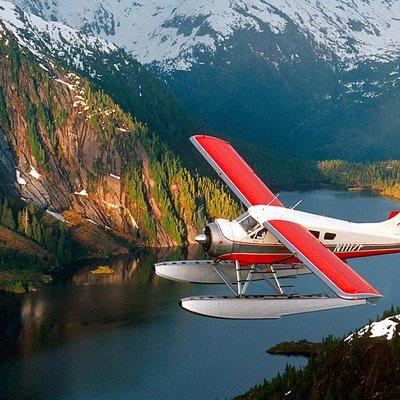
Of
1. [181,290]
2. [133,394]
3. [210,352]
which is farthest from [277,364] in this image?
[181,290]

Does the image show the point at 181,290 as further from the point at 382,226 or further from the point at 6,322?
the point at 382,226

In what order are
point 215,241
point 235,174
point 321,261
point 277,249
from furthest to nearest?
point 235,174 → point 277,249 → point 215,241 → point 321,261

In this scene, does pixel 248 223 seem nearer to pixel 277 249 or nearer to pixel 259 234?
pixel 259 234

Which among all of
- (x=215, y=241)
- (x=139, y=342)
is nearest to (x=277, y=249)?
(x=215, y=241)

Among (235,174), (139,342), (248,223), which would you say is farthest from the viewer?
(139,342)

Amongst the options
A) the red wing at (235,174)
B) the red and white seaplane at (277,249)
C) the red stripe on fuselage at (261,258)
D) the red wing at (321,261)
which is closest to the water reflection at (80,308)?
the red wing at (235,174)

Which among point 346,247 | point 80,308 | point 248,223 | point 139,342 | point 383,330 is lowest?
point 139,342

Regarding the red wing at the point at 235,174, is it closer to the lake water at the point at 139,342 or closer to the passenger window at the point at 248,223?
the passenger window at the point at 248,223
